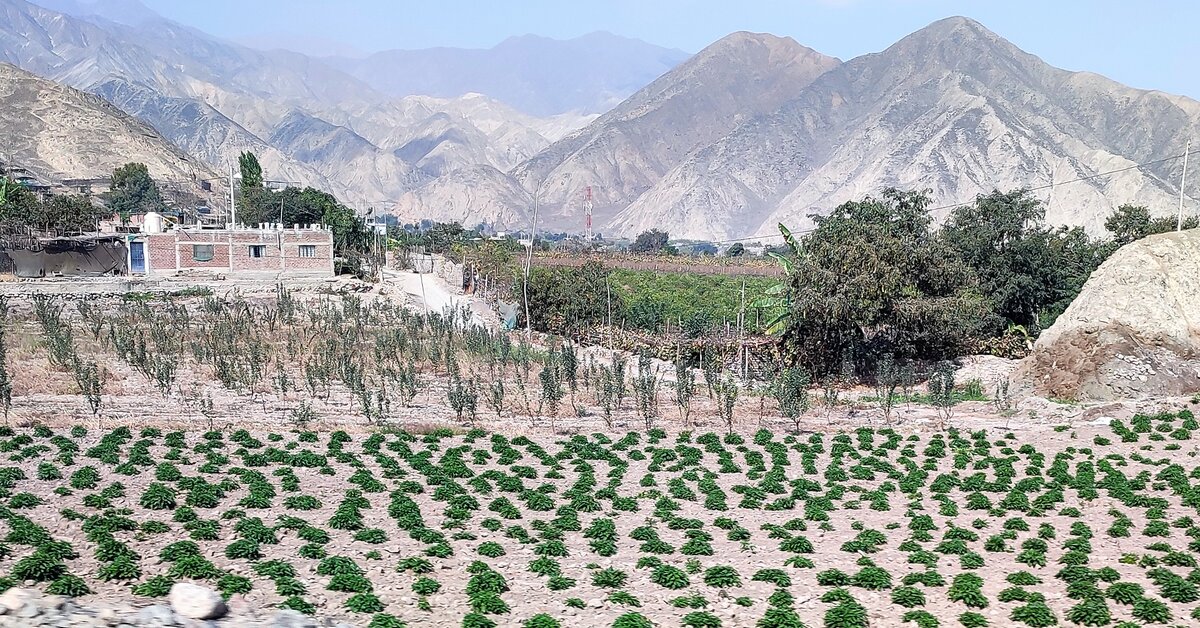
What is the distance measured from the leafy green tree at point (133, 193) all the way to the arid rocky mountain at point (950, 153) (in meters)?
86.6

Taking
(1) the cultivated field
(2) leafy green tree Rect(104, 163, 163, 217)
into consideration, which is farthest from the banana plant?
(2) leafy green tree Rect(104, 163, 163, 217)

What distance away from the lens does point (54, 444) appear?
19.2m

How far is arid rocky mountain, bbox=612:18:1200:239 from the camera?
132m

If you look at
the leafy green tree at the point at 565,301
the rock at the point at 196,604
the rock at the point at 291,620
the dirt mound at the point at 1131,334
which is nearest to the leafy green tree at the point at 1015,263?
the dirt mound at the point at 1131,334

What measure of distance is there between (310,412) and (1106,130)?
17160 centimetres

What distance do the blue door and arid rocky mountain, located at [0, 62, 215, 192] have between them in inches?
2407

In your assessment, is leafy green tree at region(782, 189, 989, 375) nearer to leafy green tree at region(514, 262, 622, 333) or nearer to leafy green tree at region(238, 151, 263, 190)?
leafy green tree at region(514, 262, 622, 333)

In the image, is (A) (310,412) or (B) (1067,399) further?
(B) (1067,399)

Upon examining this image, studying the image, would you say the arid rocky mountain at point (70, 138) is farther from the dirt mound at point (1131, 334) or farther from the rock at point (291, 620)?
the rock at point (291, 620)

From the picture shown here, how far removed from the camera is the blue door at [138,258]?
5291 centimetres

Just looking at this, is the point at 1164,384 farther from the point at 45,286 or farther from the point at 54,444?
the point at 45,286

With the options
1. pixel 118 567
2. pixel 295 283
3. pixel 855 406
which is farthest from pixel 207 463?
pixel 295 283

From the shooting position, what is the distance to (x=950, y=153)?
142 m

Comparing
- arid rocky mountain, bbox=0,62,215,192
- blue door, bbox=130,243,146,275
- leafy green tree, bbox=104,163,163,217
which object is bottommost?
blue door, bbox=130,243,146,275
